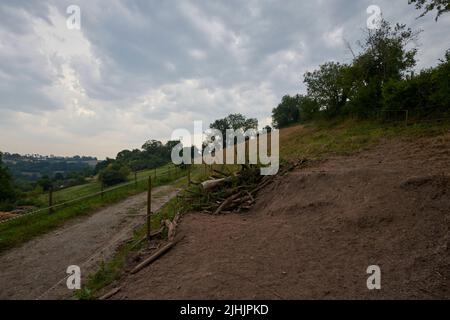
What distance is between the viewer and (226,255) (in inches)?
223

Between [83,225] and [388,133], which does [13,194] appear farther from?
[388,133]

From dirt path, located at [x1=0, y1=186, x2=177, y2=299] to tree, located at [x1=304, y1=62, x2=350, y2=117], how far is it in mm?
29507

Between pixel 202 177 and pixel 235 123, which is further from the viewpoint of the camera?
pixel 235 123

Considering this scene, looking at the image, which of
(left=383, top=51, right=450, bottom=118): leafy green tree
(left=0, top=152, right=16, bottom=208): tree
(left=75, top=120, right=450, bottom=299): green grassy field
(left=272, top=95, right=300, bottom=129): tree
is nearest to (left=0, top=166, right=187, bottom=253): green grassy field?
(left=75, top=120, right=450, bottom=299): green grassy field

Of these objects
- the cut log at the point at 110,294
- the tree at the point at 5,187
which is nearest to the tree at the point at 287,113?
the tree at the point at 5,187

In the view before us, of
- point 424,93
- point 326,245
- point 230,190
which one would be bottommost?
point 326,245

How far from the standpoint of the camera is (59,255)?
7.77 metres

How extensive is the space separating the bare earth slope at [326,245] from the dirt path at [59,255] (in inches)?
82.2

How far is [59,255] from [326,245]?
735 centimetres

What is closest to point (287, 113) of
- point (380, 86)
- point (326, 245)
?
point (380, 86)

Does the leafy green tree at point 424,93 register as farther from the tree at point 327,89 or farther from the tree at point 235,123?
the tree at point 235,123

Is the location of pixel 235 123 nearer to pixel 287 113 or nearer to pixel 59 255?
pixel 287 113

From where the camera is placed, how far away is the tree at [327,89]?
33.3 metres
